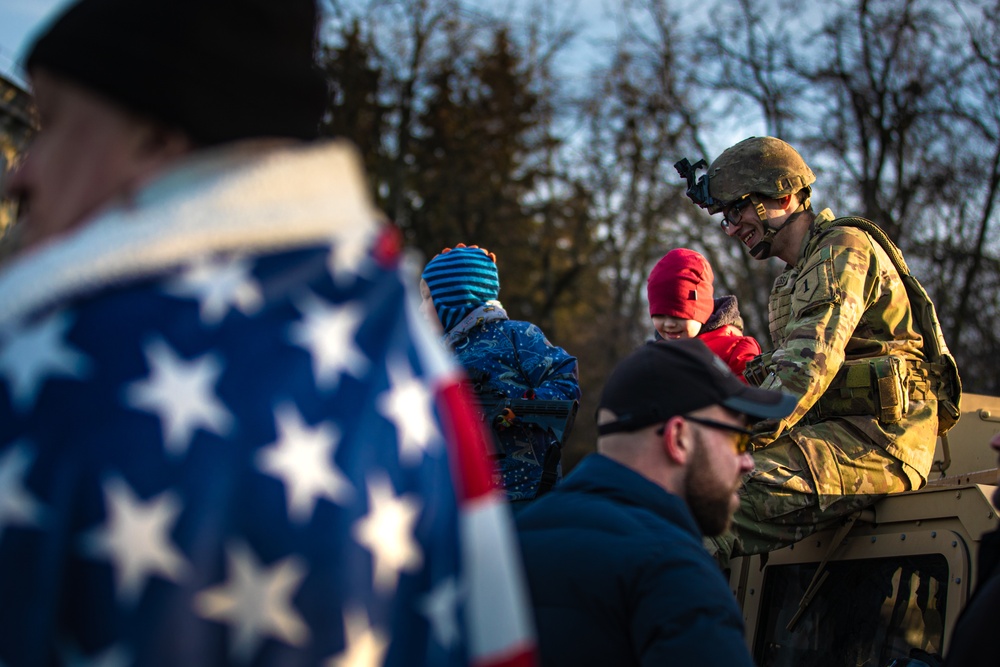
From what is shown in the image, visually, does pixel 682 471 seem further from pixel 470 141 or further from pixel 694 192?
pixel 470 141

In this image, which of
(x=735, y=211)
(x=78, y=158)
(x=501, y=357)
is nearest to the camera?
(x=78, y=158)

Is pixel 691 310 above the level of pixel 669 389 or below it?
above

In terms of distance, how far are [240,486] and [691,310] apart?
14.7 ft

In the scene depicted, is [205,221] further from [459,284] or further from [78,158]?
[459,284]

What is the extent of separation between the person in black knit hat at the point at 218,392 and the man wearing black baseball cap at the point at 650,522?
4.05ft

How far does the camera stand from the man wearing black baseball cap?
2.43m

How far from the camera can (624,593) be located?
250 centimetres

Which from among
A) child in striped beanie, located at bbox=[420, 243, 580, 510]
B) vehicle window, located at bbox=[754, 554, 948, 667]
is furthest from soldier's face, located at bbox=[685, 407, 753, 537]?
child in striped beanie, located at bbox=[420, 243, 580, 510]

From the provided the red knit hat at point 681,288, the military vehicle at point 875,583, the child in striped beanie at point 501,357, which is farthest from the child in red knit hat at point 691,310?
the military vehicle at point 875,583

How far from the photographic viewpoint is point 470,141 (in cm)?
2336

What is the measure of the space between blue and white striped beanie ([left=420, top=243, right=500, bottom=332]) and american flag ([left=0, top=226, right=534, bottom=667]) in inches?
148

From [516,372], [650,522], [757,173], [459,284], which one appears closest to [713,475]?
[650,522]

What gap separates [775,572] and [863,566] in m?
0.55

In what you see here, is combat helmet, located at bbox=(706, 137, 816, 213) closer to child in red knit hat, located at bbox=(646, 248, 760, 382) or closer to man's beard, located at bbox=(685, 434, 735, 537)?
child in red knit hat, located at bbox=(646, 248, 760, 382)
